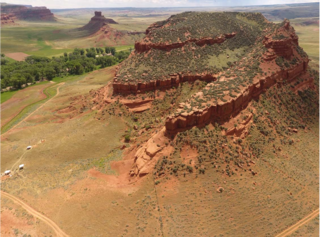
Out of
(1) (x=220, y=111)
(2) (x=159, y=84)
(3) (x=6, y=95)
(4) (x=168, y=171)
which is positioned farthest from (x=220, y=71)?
(3) (x=6, y=95)

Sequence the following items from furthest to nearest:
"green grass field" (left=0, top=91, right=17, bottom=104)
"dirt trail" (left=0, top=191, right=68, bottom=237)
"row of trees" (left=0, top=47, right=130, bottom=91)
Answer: "row of trees" (left=0, top=47, right=130, bottom=91)
"green grass field" (left=0, top=91, right=17, bottom=104)
"dirt trail" (left=0, top=191, right=68, bottom=237)

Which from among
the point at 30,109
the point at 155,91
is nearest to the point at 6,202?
the point at 155,91

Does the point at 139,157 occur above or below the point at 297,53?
below

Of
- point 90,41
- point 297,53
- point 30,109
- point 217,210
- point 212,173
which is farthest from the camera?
point 90,41

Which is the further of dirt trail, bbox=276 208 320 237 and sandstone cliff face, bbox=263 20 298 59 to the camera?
sandstone cliff face, bbox=263 20 298 59

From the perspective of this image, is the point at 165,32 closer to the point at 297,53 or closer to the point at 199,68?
the point at 199,68

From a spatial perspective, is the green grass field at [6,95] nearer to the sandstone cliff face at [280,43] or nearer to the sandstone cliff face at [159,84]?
the sandstone cliff face at [159,84]

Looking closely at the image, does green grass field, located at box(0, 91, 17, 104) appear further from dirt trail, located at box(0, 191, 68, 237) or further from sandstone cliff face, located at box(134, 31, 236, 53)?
dirt trail, located at box(0, 191, 68, 237)

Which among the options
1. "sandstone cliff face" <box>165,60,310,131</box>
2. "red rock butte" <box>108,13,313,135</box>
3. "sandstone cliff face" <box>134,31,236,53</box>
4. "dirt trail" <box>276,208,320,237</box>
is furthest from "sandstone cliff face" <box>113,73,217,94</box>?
"dirt trail" <box>276,208,320,237</box>

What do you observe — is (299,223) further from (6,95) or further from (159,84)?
(6,95)

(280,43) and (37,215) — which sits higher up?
(280,43)

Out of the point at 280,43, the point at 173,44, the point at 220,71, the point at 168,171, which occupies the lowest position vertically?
the point at 168,171
